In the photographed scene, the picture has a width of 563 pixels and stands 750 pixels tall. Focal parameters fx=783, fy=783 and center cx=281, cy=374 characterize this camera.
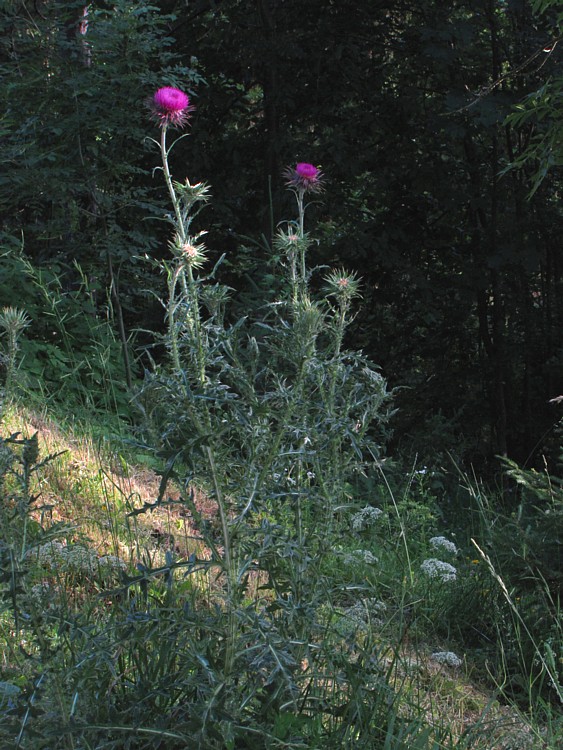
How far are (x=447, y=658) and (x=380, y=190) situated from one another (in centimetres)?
646

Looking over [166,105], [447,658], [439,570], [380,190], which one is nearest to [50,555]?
[447,658]

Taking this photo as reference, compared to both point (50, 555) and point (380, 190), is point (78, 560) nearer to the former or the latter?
point (50, 555)

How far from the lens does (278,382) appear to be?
1821 mm

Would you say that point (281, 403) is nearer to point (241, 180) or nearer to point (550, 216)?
point (241, 180)

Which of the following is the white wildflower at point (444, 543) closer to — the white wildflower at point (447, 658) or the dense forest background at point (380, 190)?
the white wildflower at point (447, 658)

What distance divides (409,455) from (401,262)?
7.37 ft

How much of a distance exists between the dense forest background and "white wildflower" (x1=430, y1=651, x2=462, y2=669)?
3757mm

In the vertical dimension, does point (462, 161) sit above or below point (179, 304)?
above

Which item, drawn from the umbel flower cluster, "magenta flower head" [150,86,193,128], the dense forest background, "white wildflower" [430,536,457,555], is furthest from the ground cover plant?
the dense forest background

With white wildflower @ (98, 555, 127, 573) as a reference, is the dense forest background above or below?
above

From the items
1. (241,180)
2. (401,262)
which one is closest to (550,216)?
(401,262)

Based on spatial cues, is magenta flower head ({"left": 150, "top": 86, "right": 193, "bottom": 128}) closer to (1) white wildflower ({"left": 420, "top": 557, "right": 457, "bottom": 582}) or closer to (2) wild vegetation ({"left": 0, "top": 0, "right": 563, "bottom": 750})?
(2) wild vegetation ({"left": 0, "top": 0, "right": 563, "bottom": 750})

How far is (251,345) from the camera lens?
1.75 metres

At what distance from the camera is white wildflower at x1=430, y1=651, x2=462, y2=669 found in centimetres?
277
